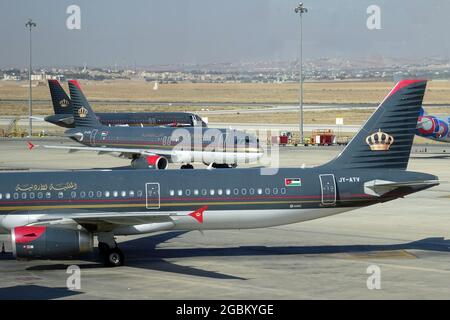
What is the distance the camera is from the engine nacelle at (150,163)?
6588 centimetres

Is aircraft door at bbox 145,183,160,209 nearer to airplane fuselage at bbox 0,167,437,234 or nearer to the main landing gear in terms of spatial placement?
airplane fuselage at bbox 0,167,437,234

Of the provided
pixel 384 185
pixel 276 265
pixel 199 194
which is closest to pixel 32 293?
pixel 199 194

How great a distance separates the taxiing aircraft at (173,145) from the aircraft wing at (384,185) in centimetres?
3188

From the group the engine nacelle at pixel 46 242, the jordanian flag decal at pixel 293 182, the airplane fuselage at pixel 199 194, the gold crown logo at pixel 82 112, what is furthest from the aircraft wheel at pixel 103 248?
the gold crown logo at pixel 82 112

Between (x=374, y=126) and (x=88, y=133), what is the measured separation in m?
41.8

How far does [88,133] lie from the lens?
71.9 metres

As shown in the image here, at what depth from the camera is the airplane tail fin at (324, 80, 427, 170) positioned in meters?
34.2

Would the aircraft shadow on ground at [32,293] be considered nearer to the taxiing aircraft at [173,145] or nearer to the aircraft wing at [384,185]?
the aircraft wing at [384,185]

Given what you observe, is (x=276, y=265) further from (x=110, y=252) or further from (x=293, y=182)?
(x=110, y=252)

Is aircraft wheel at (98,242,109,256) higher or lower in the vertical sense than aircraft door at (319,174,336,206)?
lower

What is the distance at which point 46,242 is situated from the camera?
29.7 meters

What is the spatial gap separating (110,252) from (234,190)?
5560 mm

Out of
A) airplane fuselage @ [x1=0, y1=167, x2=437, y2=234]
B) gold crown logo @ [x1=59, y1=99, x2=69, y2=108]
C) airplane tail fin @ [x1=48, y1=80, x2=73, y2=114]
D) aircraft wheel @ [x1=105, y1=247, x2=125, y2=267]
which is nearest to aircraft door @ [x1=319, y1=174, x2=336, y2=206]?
airplane fuselage @ [x1=0, y1=167, x2=437, y2=234]

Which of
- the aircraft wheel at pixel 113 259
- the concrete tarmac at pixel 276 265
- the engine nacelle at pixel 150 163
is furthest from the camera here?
the engine nacelle at pixel 150 163
